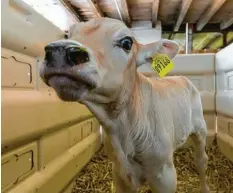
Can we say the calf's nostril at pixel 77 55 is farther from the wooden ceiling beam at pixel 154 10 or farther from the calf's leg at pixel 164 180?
the wooden ceiling beam at pixel 154 10

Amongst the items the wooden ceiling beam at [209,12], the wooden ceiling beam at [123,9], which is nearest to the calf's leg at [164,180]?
the wooden ceiling beam at [123,9]

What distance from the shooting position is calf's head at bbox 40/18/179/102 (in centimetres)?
108

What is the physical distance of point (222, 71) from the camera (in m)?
3.18

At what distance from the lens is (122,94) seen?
1462 millimetres

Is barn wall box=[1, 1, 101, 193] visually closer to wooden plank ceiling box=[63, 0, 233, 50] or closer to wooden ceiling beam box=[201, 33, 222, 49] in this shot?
wooden plank ceiling box=[63, 0, 233, 50]

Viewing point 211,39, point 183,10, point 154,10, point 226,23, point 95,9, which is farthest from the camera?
point 211,39

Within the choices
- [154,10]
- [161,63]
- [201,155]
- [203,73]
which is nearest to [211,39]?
[154,10]

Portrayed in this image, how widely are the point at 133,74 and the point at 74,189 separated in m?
1.23

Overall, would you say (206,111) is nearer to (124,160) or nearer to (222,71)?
(222,71)

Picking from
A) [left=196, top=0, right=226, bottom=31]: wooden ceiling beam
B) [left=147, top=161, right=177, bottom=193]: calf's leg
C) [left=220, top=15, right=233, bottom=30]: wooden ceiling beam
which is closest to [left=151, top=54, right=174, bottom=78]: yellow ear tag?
[left=147, top=161, right=177, bottom=193]: calf's leg

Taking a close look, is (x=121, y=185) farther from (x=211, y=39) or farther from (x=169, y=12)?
(x=211, y=39)

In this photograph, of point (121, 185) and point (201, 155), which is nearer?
point (121, 185)

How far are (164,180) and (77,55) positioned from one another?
0.87 m

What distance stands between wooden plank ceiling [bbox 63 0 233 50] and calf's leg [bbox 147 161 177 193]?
3.87m
